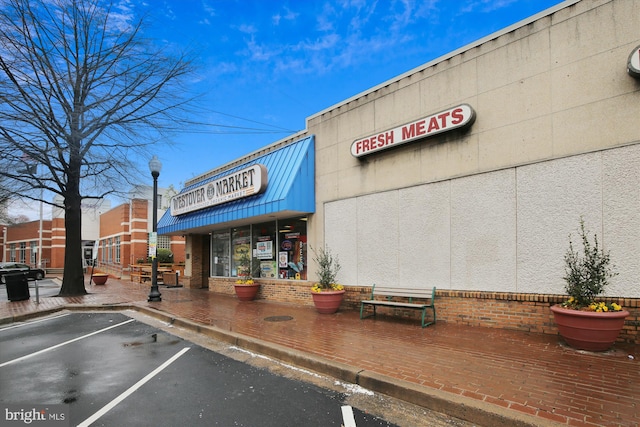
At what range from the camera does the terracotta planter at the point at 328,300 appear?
9.20 meters

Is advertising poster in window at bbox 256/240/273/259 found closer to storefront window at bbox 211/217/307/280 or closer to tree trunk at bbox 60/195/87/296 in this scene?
storefront window at bbox 211/217/307/280

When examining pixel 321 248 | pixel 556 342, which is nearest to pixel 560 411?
pixel 556 342

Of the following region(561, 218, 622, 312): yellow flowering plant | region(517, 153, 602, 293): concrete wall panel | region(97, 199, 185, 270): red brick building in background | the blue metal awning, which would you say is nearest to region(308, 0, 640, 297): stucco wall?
region(517, 153, 602, 293): concrete wall panel

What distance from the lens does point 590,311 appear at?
5383mm

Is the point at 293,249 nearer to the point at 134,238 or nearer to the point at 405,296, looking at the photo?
the point at 405,296

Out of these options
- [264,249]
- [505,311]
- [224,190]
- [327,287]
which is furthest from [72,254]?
[505,311]

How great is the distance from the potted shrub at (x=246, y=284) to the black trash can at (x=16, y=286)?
8.13 m

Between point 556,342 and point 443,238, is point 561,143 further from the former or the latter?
point 556,342

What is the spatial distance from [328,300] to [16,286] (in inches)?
486

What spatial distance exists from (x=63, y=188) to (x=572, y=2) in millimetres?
19090

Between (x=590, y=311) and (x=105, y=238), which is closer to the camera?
(x=590, y=311)

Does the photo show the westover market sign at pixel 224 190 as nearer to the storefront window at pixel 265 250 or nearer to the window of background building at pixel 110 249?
the storefront window at pixel 265 250

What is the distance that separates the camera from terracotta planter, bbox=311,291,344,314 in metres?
9.20

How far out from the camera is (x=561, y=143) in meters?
6.54
